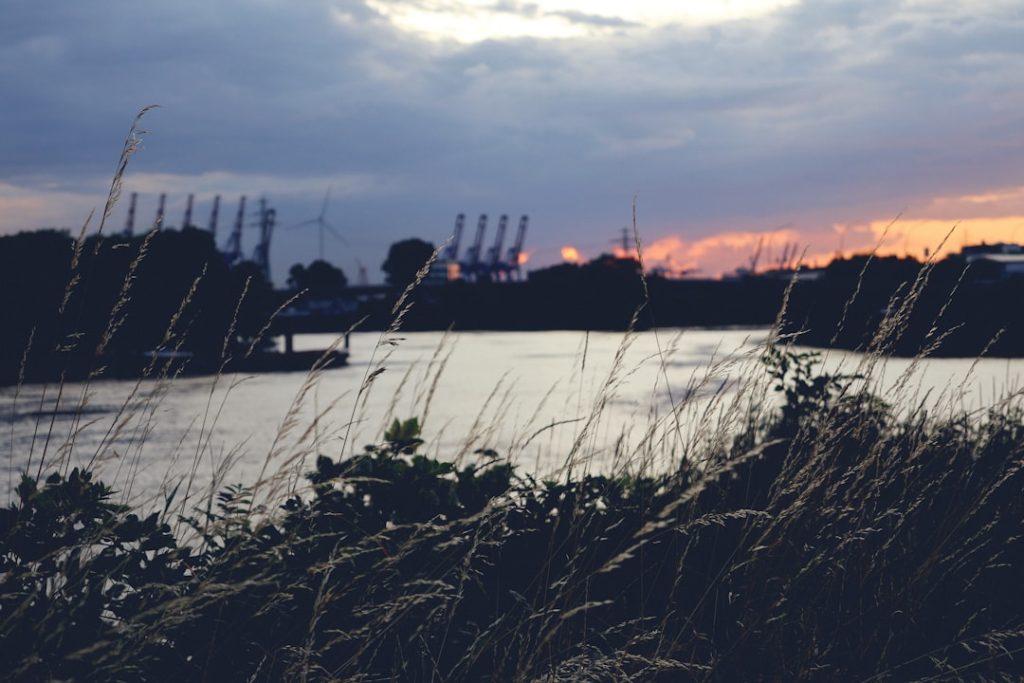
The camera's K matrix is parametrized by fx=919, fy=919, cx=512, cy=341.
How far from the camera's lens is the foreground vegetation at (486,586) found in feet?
8.05

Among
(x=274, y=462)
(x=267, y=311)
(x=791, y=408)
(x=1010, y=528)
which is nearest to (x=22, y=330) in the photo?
(x=267, y=311)

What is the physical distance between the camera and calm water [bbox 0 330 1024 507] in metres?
3.03

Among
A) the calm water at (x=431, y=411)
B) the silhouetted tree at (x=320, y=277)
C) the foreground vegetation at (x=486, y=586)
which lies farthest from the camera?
the silhouetted tree at (x=320, y=277)

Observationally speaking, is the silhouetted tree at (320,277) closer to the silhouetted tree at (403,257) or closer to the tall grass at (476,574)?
the silhouetted tree at (403,257)

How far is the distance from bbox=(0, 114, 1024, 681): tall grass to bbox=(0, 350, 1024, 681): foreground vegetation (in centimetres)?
1

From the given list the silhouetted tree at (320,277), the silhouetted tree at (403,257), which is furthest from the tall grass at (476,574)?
the silhouetted tree at (403,257)

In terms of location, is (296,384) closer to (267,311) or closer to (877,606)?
(267,311)

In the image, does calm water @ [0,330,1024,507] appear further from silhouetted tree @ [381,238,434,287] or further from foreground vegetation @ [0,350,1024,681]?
silhouetted tree @ [381,238,434,287]

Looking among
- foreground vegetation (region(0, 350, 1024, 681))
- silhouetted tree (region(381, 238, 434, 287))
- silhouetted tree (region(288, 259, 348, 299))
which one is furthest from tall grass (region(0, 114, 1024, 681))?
silhouetted tree (region(381, 238, 434, 287))

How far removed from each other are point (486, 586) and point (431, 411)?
28.0 metres

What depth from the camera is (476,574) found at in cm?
317

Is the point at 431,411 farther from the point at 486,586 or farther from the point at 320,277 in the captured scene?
the point at 320,277

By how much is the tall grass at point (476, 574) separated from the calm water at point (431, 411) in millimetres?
60

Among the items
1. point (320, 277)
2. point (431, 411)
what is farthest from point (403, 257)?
point (431, 411)
